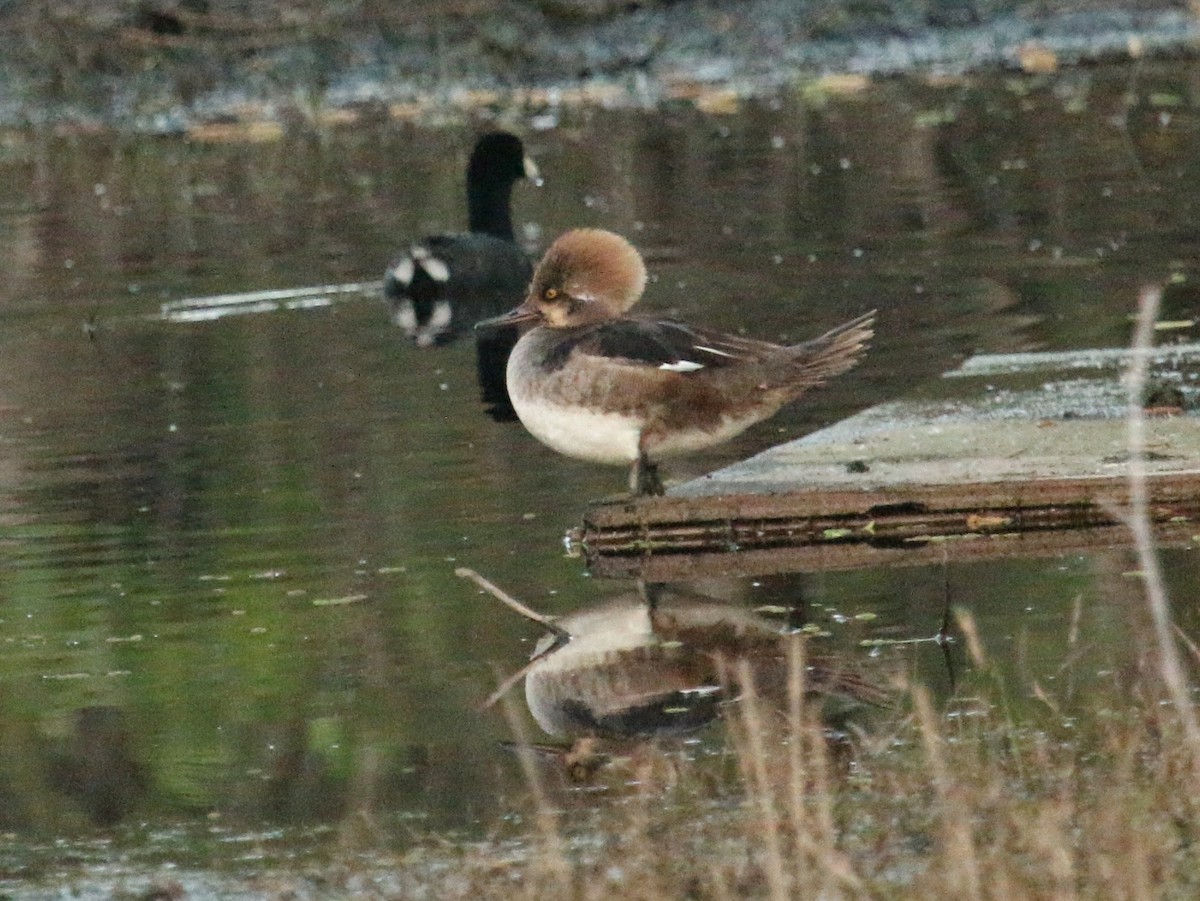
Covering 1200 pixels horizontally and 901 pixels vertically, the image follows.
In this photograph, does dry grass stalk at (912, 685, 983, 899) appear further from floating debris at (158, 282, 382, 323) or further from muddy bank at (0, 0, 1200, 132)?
muddy bank at (0, 0, 1200, 132)

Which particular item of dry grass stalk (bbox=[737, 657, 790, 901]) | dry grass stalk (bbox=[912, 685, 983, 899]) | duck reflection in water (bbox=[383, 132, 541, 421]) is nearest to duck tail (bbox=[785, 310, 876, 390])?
dry grass stalk (bbox=[737, 657, 790, 901])

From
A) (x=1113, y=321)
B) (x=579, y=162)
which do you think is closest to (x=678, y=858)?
(x=1113, y=321)

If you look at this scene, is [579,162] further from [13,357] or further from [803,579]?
[803,579]

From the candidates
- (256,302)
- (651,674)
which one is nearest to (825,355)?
(651,674)

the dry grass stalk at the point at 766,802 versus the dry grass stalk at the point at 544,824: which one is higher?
the dry grass stalk at the point at 766,802

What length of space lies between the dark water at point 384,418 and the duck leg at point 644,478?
0.33 m

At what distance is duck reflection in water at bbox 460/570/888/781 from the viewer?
6.45 m

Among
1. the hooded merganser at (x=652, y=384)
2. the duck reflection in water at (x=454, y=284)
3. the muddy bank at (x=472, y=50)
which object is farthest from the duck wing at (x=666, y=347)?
the muddy bank at (x=472, y=50)

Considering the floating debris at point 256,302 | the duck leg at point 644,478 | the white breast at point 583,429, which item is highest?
the white breast at point 583,429

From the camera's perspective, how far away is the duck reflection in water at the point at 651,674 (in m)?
6.45

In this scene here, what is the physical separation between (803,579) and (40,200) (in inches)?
549

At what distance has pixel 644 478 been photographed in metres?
8.50

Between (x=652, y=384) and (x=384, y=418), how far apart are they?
307 centimetres

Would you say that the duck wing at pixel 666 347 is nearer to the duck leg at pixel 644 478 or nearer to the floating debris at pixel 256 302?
the duck leg at pixel 644 478
